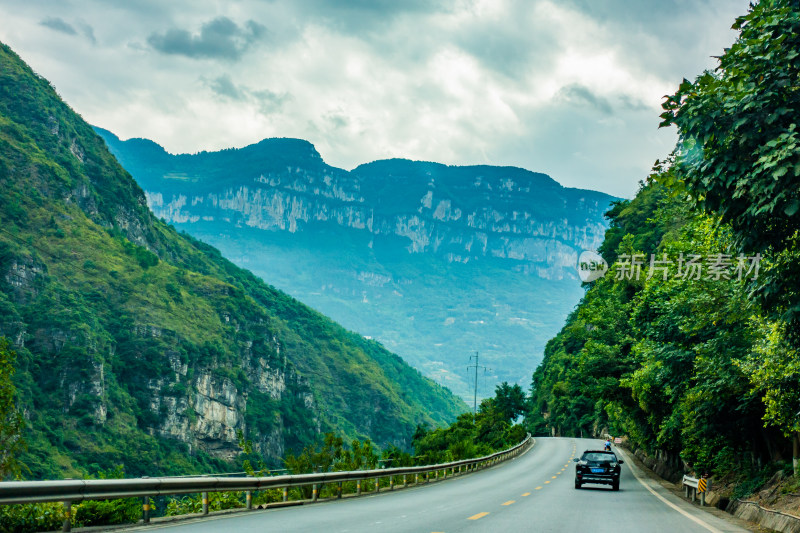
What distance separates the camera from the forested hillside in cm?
902

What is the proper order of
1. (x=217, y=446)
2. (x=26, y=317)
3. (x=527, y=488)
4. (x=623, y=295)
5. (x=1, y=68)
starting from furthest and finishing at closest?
(x=1, y=68)
(x=217, y=446)
(x=26, y=317)
(x=623, y=295)
(x=527, y=488)

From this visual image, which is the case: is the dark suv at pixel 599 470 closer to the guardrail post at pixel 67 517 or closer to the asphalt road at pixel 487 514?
the asphalt road at pixel 487 514

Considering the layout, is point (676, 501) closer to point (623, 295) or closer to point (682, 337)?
point (682, 337)

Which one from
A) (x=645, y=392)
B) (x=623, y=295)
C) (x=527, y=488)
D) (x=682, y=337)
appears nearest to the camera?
(x=682, y=337)

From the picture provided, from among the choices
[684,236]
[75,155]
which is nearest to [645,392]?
[684,236]

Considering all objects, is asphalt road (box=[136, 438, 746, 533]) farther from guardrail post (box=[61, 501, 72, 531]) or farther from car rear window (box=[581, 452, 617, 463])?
guardrail post (box=[61, 501, 72, 531])

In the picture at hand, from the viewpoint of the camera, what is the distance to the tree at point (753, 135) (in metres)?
8.73

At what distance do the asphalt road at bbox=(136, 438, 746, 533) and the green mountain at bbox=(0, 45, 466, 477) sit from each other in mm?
87865

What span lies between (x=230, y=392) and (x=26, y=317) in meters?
48.0

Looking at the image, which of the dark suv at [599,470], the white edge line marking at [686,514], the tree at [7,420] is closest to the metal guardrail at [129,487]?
the white edge line marking at [686,514]

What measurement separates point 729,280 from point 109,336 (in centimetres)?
14002

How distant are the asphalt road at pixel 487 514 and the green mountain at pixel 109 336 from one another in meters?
87.9

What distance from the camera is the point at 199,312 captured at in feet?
553

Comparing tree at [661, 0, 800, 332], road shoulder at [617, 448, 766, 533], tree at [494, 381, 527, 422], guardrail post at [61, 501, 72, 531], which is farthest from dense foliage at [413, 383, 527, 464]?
tree at [661, 0, 800, 332]
